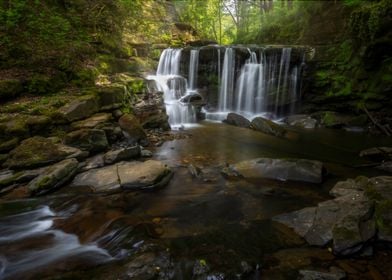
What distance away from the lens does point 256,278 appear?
11.5 ft

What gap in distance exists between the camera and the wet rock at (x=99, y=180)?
6000mm

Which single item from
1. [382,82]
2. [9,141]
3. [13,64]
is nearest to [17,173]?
[9,141]

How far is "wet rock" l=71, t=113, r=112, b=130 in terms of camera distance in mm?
7887

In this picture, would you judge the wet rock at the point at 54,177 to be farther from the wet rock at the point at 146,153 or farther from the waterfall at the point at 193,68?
the waterfall at the point at 193,68

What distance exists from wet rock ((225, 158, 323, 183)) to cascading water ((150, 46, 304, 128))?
6467 mm

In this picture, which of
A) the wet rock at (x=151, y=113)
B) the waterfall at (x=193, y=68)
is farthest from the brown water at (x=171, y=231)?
the waterfall at (x=193, y=68)

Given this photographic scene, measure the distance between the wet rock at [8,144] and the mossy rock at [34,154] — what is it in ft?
0.60

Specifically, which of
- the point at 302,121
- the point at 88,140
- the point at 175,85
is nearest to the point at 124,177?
the point at 88,140

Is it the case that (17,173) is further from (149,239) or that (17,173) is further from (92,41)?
(92,41)

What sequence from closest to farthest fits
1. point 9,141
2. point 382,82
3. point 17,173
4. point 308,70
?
point 17,173, point 9,141, point 382,82, point 308,70

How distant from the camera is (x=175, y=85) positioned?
13.9 m

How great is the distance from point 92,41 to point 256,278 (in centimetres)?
1181

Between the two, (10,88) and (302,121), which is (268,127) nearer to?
(302,121)

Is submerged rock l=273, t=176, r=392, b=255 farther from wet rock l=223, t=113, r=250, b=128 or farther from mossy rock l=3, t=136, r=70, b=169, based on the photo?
wet rock l=223, t=113, r=250, b=128
